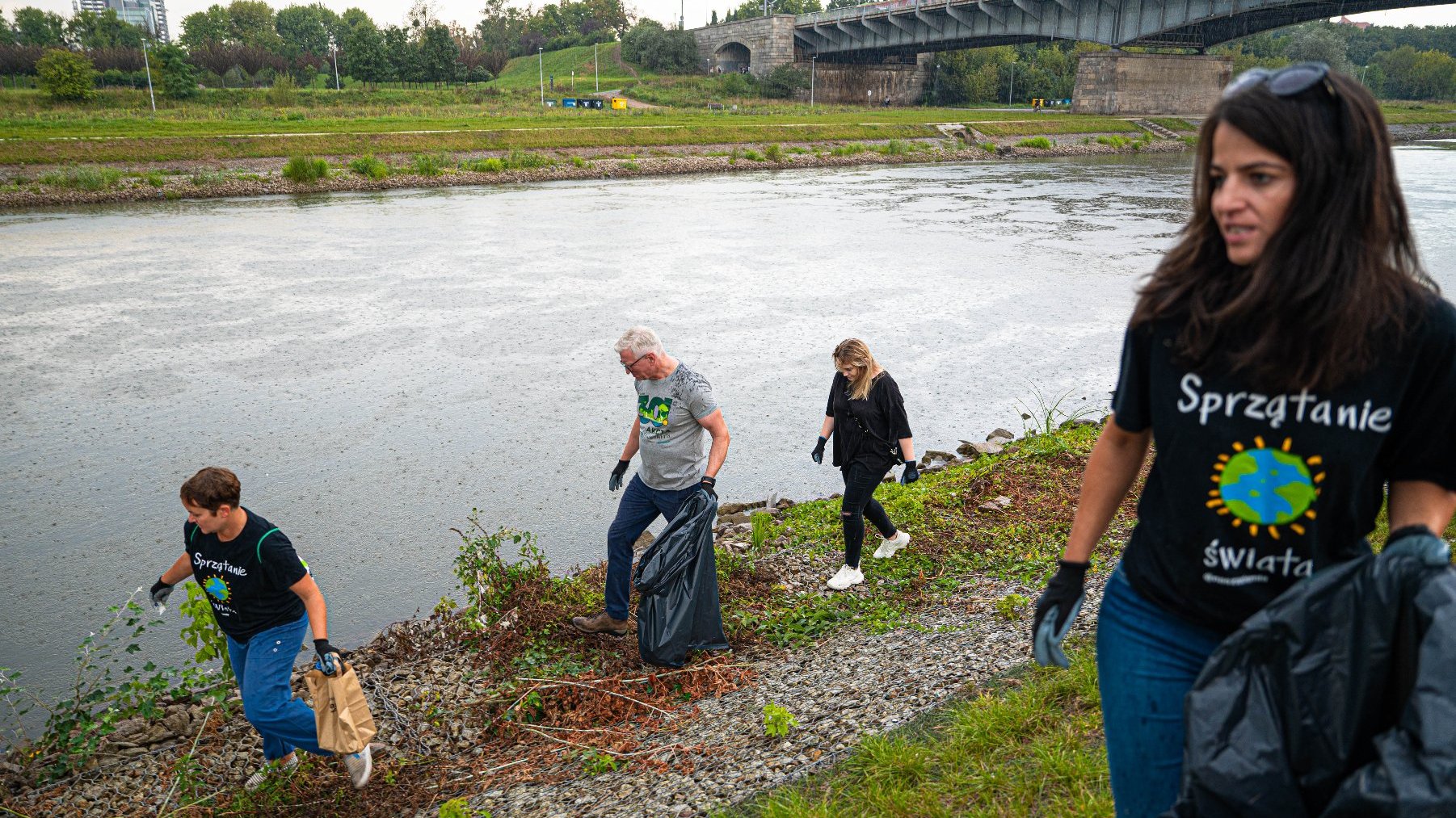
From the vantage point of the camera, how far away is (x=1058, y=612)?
2.42m

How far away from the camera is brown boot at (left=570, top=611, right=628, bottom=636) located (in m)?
6.10

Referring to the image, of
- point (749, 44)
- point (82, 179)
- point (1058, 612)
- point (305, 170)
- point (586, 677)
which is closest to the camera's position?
point (1058, 612)

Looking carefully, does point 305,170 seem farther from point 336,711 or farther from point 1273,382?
point 1273,382

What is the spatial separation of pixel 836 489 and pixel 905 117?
62.8 meters

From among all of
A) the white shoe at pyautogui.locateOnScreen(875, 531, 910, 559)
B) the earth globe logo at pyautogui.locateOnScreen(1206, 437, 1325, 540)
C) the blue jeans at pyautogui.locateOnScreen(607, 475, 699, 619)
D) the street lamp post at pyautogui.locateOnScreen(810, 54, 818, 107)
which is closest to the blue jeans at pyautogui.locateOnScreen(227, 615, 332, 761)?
the blue jeans at pyautogui.locateOnScreen(607, 475, 699, 619)

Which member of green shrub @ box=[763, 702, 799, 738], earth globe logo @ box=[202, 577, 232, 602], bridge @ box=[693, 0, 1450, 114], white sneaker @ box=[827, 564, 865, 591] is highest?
bridge @ box=[693, 0, 1450, 114]

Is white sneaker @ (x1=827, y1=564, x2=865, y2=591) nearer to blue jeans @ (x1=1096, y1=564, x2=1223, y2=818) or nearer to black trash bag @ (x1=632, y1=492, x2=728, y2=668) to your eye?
black trash bag @ (x1=632, y1=492, x2=728, y2=668)

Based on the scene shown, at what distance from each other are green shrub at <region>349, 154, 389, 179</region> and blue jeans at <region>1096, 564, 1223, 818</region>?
37.9m

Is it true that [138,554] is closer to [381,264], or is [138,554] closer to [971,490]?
[971,490]

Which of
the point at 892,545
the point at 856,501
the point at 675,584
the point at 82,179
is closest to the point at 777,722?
the point at 675,584

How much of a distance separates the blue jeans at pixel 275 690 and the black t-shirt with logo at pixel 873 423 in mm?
3457

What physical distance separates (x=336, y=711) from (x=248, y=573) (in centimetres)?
74

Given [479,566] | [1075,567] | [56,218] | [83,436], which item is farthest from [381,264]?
[1075,567]

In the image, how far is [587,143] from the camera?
47094 mm
